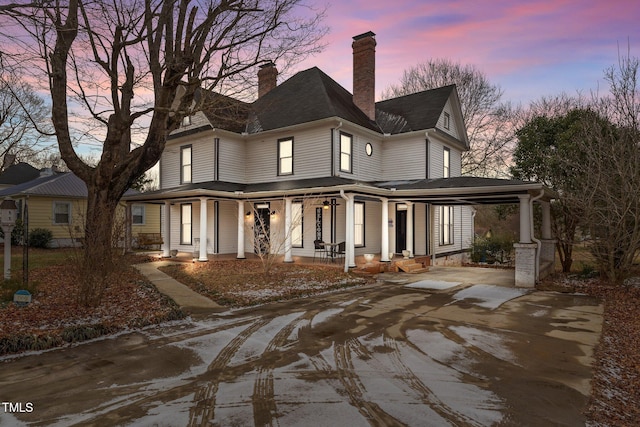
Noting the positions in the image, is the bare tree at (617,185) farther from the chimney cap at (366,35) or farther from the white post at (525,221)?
the chimney cap at (366,35)

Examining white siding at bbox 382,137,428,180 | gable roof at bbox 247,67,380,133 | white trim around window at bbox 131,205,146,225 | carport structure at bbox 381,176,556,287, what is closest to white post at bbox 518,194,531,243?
carport structure at bbox 381,176,556,287

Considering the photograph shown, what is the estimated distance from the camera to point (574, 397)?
398cm

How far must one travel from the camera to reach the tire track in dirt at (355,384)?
11.3 ft

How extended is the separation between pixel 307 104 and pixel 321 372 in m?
14.5

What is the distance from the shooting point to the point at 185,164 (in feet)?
62.6

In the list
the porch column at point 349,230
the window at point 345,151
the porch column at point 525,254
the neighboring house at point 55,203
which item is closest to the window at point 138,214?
the neighboring house at point 55,203

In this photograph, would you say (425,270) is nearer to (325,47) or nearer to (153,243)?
(325,47)

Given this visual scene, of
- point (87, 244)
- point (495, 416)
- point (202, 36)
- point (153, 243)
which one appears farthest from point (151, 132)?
point (153, 243)

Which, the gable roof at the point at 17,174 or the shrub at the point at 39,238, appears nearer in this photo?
the shrub at the point at 39,238

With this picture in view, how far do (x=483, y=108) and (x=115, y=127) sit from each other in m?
26.5

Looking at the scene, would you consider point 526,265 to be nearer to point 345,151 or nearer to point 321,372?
point 345,151

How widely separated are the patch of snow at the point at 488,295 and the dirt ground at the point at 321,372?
1238 mm

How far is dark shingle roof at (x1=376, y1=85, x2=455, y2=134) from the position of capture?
17.4m

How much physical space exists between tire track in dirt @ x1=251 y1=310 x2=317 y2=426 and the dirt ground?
1cm
